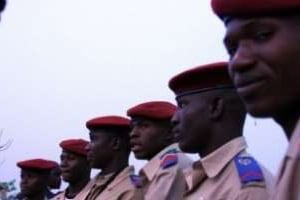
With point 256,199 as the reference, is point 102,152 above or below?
below

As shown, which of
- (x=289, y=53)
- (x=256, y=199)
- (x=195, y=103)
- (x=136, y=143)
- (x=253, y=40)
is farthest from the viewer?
(x=136, y=143)

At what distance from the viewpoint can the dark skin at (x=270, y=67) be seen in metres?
1.78

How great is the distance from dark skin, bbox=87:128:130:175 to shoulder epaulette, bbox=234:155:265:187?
2.79 m

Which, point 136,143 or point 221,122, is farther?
point 136,143

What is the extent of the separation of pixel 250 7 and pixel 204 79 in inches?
66.6

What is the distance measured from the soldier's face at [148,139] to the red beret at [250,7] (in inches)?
127

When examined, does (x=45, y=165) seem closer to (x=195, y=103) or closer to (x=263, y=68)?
(x=195, y=103)

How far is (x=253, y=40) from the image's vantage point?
6.17 feet

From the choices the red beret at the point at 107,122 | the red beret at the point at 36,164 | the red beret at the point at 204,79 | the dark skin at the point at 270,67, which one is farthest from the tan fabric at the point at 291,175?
the red beret at the point at 36,164

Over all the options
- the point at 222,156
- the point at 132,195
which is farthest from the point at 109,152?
the point at 222,156

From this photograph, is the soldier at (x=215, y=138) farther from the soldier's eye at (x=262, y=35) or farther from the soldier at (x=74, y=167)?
the soldier at (x=74, y=167)

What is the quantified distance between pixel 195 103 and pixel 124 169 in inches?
97.7

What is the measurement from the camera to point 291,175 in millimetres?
1564

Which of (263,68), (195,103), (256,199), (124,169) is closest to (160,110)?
(124,169)
